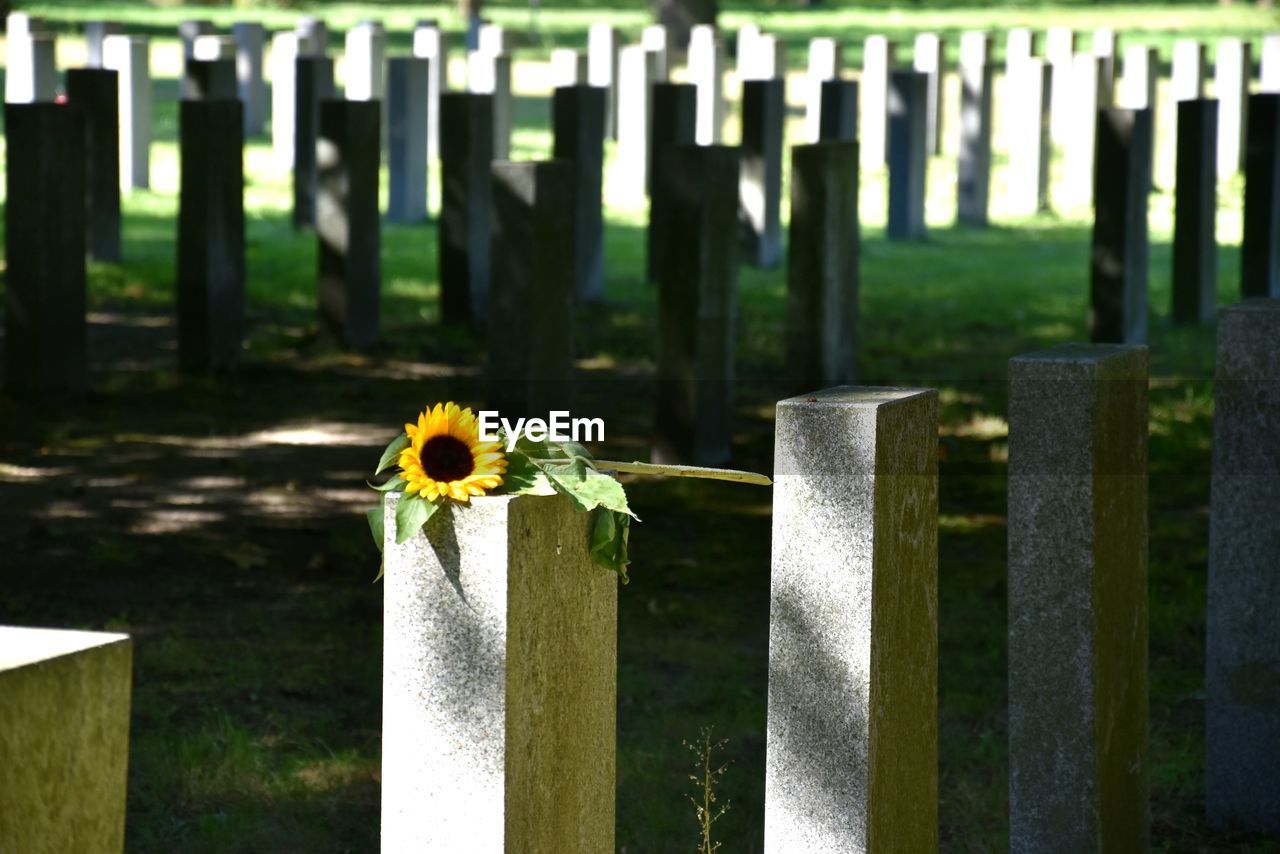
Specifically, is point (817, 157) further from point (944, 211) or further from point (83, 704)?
point (944, 211)

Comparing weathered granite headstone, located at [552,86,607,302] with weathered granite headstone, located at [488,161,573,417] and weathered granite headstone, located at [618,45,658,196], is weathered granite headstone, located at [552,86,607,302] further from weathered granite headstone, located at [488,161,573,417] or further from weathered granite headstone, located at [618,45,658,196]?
weathered granite headstone, located at [618,45,658,196]

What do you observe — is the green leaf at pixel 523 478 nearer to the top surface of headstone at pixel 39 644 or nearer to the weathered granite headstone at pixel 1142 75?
the top surface of headstone at pixel 39 644

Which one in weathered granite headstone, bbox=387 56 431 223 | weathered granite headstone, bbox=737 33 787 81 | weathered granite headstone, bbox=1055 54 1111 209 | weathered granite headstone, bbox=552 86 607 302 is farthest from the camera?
weathered granite headstone, bbox=737 33 787 81

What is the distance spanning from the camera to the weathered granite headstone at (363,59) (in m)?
19.4

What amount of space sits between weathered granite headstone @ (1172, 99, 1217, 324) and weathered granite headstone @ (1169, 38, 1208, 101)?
784cm

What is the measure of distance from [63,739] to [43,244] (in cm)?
752

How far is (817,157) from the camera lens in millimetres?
9953

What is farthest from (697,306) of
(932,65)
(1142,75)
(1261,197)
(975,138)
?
(932,65)

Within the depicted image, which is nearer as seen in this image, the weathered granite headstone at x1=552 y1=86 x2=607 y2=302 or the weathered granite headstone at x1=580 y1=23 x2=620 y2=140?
the weathered granite headstone at x1=552 y1=86 x2=607 y2=302

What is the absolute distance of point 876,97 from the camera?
20.8 m

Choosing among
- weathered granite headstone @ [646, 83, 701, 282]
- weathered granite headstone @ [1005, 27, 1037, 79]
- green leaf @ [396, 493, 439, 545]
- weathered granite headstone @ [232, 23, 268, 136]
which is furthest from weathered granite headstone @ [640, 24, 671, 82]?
green leaf @ [396, 493, 439, 545]

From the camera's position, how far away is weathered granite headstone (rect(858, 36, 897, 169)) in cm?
1989

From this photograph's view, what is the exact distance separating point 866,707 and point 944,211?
16222 millimetres

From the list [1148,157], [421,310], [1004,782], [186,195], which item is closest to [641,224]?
[421,310]
